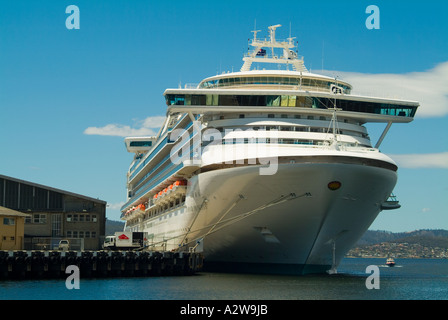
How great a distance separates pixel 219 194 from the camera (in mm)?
47625

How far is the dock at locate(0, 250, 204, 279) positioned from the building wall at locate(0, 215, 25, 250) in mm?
4339

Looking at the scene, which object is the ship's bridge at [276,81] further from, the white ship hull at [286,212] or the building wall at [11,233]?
the building wall at [11,233]

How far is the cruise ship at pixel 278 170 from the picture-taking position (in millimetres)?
44562

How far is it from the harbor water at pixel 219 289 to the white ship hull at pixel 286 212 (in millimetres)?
1365

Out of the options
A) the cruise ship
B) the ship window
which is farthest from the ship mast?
the ship window

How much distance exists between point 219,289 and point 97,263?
10941 mm

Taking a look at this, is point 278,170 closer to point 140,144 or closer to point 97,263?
point 97,263

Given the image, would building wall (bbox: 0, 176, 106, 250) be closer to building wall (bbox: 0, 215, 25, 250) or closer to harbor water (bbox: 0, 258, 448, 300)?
building wall (bbox: 0, 215, 25, 250)

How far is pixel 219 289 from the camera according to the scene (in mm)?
40500

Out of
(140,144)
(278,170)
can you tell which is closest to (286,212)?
(278,170)

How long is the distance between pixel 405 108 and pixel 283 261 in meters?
12.9

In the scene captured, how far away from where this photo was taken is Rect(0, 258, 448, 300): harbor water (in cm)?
3781
